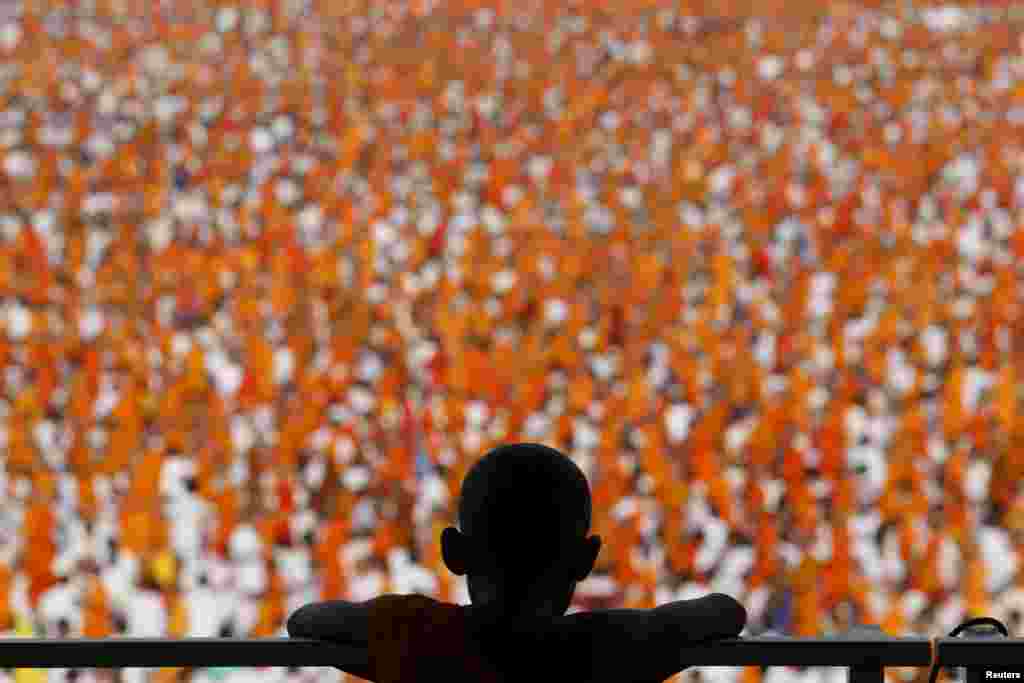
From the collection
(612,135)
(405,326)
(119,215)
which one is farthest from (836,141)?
(119,215)

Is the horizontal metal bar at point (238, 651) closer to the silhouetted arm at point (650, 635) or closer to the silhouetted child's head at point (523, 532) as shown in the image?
the silhouetted arm at point (650, 635)

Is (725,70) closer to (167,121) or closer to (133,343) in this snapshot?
(167,121)

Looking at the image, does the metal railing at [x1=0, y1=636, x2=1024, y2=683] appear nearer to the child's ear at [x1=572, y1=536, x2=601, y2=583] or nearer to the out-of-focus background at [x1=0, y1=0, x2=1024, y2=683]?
the child's ear at [x1=572, y1=536, x2=601, y2=583]

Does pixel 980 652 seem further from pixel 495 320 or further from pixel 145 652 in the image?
pixel 495 320

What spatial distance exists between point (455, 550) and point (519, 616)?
8 cm

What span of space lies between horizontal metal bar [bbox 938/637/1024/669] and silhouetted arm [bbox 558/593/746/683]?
17cm

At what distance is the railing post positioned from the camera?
3.63 ft

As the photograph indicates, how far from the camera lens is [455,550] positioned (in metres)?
1.11

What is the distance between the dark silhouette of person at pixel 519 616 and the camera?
3.54ft

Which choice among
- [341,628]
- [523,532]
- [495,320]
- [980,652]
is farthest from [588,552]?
[495,320]

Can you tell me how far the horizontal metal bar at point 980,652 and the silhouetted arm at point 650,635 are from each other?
0.56ft

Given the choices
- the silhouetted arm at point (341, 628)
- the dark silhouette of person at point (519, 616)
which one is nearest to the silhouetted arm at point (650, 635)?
the dark silhouette of person at point (519, 616)

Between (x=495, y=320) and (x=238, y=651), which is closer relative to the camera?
(x=238, y=651)

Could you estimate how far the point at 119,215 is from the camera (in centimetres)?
511
